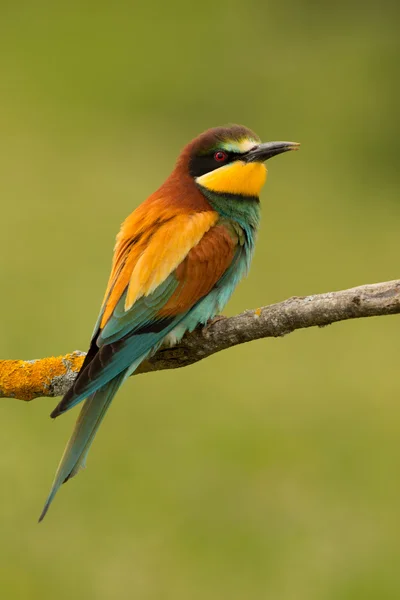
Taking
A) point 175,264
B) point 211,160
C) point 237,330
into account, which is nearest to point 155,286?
point 175,264

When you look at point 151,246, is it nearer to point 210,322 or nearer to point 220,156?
point 210,322

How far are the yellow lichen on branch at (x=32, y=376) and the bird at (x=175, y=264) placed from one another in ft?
0.27

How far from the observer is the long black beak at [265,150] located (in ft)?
7.90

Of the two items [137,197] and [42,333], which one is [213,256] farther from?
[137,197]

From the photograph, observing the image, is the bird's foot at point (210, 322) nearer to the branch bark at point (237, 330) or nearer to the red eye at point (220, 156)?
the branch bark at point (237, 330)

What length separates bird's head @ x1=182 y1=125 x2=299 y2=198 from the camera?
2402 mm

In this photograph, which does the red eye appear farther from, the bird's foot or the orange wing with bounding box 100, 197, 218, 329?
the bird's foot

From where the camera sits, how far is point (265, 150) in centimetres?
242

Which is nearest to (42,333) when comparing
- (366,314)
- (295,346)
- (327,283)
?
(295,346)

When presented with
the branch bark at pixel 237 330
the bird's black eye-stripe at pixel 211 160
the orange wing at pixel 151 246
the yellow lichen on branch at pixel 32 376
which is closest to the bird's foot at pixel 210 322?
the branch bark at pixel 237 330

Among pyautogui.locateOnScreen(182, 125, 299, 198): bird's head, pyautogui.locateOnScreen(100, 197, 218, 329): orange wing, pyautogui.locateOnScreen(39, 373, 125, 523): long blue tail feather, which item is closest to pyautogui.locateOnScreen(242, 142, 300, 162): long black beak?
pyautogui.locateOnScreen(182, 125, 299, 198): bird's head

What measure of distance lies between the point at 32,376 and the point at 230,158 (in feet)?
2.21

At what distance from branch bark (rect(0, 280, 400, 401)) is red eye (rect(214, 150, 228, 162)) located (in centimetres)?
44

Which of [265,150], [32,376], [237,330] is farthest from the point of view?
[265,150]
